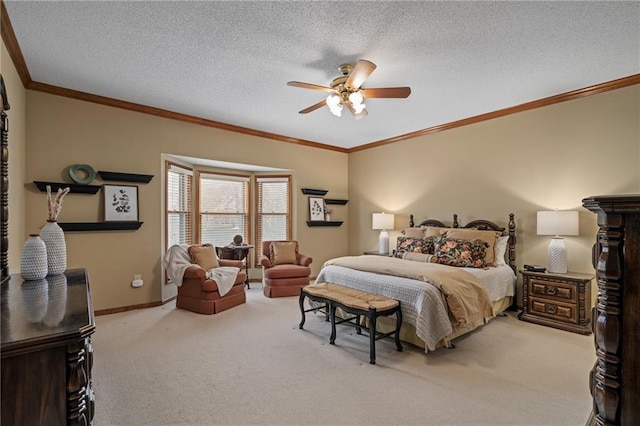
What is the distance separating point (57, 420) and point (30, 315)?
1.39 ft

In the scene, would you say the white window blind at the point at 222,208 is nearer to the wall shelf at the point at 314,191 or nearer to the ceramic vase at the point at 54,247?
the wall shelf at the point at 314,191

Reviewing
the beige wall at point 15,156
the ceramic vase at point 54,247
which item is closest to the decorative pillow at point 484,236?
the ceramic vase at point 54,247

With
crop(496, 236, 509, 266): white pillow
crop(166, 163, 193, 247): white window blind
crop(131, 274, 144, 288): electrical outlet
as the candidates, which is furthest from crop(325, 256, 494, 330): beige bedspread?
crop(166, 163, 193, 247): white window blind

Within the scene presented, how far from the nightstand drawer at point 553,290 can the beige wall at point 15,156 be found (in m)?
5.63

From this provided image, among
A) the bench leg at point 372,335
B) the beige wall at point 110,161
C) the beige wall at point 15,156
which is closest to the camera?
the bench leg at point 372,335

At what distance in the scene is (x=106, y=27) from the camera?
2.65 meters

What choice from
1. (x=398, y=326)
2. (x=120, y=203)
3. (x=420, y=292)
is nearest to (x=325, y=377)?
(x=398, y=326)

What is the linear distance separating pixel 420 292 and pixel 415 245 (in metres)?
1.81

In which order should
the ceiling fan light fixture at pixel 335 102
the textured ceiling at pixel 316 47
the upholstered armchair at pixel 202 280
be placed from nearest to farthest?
1. the textured ceiling at pixel 316 47
2. the ceiling fan light fixture at pixel 335 102
3. the upholstered armchair at pixel 202 280

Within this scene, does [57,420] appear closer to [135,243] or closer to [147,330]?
[147,330]

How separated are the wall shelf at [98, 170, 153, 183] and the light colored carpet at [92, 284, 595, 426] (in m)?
1.85

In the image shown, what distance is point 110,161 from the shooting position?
4.29 m

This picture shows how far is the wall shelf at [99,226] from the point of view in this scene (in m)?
3.97

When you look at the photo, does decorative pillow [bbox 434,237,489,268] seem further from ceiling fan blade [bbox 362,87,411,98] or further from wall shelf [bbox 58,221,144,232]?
wall shelf [bbox 58,221,144,232]
